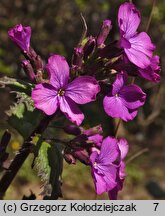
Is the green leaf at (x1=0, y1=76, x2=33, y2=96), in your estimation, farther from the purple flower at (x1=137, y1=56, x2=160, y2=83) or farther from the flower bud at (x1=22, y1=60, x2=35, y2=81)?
the purple flower at (x1=137, y1=56, x2=160, y2=83)

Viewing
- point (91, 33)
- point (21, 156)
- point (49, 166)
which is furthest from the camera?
point (91, 33)

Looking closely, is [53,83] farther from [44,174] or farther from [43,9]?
[43,9]

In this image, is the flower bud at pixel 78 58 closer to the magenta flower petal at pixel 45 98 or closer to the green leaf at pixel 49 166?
the magenta flower petal at pixel 45 98

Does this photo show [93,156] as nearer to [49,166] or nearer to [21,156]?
[49,166]

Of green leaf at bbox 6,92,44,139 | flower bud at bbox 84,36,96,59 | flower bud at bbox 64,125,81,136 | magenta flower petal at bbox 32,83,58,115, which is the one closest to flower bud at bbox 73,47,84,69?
flower bud at bbox 84,36,96,59

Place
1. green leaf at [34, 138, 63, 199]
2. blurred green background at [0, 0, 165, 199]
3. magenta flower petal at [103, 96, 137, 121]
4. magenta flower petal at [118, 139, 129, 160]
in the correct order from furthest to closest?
blurred green background at [0, 0, 165, 199]
magenta flower petal at [118, 139, 129, 160]
green leaf at [34, 138, 63, 199]
magenta flower petal at [103, 96, 137, 121]

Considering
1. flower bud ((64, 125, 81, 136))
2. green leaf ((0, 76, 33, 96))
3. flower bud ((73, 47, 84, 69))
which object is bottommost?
flower bud ((64, 125, 81, 136))

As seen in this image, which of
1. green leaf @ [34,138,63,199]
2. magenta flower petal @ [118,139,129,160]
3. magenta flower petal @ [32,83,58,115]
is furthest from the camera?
magenta flower petal @ [118,139,129,160]

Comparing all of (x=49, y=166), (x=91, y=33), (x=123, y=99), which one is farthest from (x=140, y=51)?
(x=91, y=33)
